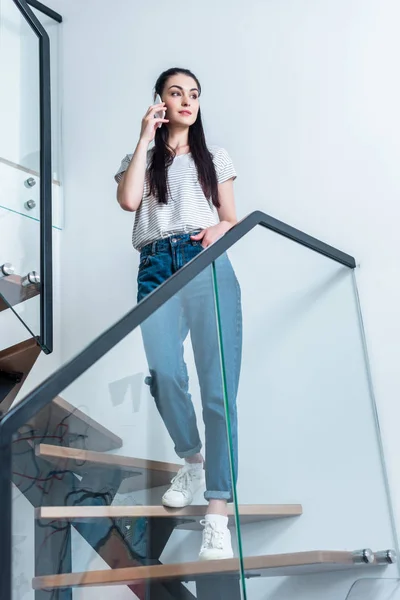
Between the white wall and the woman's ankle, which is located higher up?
the white wall

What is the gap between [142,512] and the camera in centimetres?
140

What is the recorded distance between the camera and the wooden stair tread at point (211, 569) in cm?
125

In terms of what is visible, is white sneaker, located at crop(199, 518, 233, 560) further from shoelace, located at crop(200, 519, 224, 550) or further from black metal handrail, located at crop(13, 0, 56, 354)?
black metal handrail, located at crop(13, 0, 56, 354)

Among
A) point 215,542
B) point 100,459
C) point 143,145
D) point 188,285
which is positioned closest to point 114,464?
point 100,459

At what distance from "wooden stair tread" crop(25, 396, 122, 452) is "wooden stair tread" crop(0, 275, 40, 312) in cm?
88

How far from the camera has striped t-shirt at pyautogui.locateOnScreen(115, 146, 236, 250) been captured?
210cm

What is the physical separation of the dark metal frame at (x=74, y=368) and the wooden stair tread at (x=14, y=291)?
28.9 inches

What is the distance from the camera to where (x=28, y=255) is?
7.20 feet

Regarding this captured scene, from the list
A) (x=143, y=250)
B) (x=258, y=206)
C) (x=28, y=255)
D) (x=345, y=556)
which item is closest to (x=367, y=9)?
(x=258, y=206)

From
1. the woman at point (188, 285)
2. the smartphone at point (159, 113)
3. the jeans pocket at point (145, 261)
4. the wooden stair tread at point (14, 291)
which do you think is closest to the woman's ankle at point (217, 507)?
the woman at point (188, 285)

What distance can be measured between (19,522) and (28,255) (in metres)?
1.19

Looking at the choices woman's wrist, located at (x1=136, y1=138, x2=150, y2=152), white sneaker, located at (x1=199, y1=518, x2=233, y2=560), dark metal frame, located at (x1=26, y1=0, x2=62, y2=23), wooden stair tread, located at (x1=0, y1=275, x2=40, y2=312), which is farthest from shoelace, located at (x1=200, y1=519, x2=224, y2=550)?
dark metal frame, located at (x1=26, y1=0, x2=62, y2=23)

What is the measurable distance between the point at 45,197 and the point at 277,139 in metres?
0.94

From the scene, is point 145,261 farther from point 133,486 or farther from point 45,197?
point 133,486
